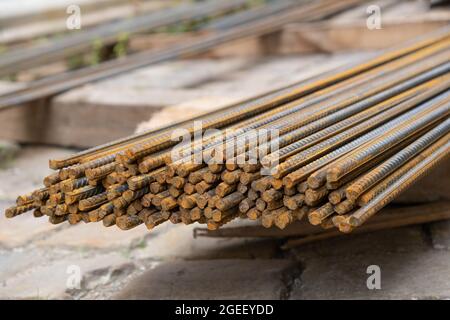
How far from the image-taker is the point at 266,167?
88.7 inches

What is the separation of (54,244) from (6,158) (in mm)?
1741

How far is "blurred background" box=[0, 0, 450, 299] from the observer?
9.52 feet

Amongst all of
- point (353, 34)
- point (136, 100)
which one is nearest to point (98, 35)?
point (136, 100)

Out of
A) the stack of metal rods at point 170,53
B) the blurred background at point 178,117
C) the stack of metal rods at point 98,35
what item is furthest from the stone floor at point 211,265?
the stack of metal rods at point 98,35

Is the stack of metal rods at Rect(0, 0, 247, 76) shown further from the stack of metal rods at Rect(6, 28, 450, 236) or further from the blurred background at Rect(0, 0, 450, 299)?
the stack of metal rods at Rect(6, 28, 450, 236)

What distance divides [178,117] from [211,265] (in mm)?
1311

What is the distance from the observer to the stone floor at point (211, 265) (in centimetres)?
273

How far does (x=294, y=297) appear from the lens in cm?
271

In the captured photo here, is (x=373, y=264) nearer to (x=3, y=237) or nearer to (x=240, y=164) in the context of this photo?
(x=240, y=164)

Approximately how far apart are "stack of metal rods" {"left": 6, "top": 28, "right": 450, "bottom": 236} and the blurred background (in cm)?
47

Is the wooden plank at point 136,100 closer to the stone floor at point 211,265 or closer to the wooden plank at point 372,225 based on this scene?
the stone floor at point 211,265

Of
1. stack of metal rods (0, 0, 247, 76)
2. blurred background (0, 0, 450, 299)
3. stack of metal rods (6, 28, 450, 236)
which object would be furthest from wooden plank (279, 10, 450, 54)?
stack of metal rods (6, 28, 450, 236)

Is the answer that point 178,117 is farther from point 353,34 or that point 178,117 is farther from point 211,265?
point 353,34
